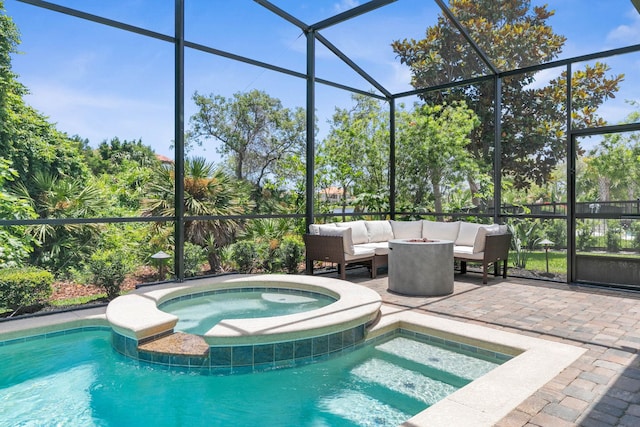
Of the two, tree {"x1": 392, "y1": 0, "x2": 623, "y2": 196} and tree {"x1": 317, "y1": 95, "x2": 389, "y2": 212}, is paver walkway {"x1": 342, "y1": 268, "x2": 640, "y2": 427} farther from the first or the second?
tree {"x1": 392, "y1": 0, "x2": 623, "y2": 196}

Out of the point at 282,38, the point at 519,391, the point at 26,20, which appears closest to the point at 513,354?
the point at 519,391

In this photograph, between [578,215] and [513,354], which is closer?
[513,354]

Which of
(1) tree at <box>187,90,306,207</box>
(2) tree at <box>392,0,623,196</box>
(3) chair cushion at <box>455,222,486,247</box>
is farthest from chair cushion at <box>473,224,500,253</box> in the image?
(1) tree at <box>187,90,306,207</box>

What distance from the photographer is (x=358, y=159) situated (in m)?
9.20

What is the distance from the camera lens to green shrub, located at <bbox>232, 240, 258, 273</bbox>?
23.6 feet

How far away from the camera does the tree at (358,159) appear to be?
9.01m

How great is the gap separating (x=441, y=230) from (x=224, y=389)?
17.7 ft

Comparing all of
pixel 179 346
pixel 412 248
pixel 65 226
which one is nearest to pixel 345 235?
pixel 412 248

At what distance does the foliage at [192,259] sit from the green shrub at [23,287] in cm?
205

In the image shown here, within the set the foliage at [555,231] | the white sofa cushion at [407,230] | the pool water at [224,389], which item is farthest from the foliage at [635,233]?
the pool water at [224,389]

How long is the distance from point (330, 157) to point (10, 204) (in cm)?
578

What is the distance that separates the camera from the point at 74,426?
8.13 ft

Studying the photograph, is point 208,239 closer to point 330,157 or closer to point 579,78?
point 330,157

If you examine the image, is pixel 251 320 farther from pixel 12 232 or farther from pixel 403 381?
pixel 12 232
